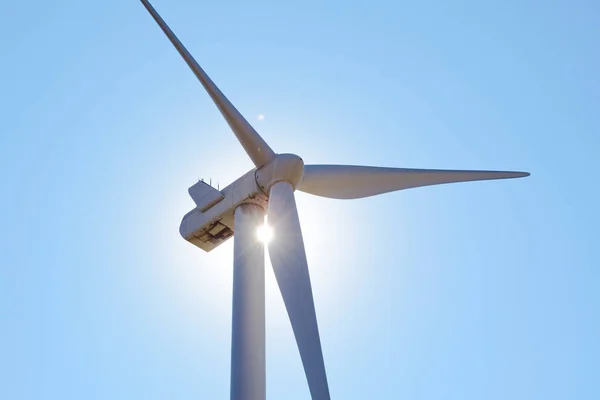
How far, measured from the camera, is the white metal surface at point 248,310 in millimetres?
12750

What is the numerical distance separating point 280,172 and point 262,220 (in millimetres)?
1241

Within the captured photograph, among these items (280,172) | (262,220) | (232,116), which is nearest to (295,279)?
(262,220)

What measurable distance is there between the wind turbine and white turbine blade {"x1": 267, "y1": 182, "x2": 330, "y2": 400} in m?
0.02

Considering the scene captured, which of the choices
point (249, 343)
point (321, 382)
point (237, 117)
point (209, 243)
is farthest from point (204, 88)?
point (321, 382)

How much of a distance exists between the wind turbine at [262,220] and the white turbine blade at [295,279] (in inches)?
0.6

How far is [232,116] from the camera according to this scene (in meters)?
16.0

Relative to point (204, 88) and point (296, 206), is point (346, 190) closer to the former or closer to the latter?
point (296, 206)

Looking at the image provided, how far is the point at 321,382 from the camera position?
11.0 metres

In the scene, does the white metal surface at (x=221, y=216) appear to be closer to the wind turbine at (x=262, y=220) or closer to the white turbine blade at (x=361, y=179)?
the wind turbine at (x=262, y=220)

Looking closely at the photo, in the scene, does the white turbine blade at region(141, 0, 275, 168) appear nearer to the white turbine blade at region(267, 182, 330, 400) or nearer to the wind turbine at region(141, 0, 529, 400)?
the wind turbine at region(141, 0, 529, 400)

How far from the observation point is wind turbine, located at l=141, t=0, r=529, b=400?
12.7 meters

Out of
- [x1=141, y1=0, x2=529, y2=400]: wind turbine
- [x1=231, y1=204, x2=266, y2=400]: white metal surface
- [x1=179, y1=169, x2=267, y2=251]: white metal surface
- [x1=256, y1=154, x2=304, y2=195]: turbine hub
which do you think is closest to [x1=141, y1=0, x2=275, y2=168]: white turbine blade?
[x1=141, y1=0, x2=529, y2=400]: wind turbine

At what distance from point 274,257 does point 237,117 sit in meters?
3.75

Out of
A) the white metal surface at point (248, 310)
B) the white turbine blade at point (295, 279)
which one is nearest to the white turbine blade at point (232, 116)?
the white turbine blade at point (295, 279)
